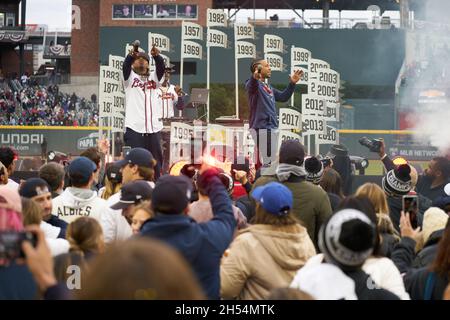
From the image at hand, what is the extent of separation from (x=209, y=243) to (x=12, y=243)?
1846 millimetres

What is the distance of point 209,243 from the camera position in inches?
198

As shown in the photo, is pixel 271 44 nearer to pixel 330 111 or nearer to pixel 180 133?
pixel 330 111

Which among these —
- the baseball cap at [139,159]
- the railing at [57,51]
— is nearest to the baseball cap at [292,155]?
the baseball cap at [139,159]

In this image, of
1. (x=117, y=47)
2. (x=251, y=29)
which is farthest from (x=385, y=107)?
(x=251, y=29)

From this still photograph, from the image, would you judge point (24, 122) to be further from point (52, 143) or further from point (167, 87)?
point (167, 87)

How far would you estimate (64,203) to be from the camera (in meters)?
7.27

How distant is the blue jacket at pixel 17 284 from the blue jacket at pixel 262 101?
901cm

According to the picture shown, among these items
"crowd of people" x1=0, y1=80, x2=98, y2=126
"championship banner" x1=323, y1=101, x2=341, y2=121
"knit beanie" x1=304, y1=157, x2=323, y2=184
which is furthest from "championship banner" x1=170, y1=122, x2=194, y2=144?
"crowd of people" x1=0, y1=80, x2=98, y2=126

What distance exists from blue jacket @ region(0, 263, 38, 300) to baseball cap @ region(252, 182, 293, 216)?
183 cm

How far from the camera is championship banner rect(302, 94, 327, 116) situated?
53.7ft

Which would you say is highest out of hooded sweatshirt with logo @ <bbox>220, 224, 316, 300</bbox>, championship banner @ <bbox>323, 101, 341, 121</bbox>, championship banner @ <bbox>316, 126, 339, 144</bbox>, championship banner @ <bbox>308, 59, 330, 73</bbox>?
championship banner @ <bbox>308, 59, 330, 73</bbox>

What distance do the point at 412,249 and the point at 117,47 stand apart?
168 feet

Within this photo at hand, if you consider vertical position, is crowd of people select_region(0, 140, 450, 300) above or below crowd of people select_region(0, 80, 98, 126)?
below

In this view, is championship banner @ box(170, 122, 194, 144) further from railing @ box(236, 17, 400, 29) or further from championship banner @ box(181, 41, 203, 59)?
railing @ box(236, 17, 400, 29)
